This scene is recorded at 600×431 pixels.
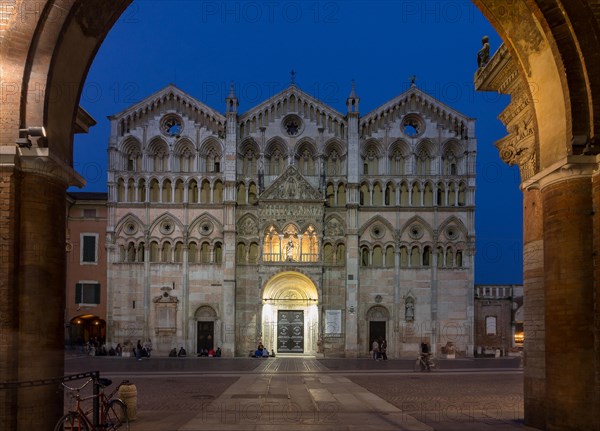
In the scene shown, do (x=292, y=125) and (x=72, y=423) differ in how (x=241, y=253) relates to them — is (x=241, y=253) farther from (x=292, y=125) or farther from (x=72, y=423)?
(x=72, y=423)

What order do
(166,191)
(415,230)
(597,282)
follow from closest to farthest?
(597,282)
(415,230)
(166,191)

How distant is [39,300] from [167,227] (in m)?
40.3

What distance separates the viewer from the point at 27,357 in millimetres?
12070

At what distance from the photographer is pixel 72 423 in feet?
39.8

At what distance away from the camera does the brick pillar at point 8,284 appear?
38.7 ft

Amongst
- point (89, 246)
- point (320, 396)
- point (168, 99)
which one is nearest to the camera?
point (320, 396)

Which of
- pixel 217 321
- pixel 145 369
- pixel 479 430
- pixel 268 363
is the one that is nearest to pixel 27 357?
pixel 479 430

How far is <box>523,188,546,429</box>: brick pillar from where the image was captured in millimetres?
14828

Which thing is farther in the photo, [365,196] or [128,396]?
[365,196]

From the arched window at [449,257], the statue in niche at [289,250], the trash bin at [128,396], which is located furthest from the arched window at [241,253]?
the trash bin at [128,396]

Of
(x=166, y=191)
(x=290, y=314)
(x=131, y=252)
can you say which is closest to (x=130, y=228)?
(x=131, y=252)

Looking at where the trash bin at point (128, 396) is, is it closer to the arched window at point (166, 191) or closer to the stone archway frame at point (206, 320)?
the stone archway frame at point (206, 320)

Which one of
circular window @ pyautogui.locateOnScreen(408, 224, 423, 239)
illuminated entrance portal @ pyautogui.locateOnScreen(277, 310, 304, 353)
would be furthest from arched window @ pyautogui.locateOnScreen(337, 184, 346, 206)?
illuminated entrance portal @ pyautogui.locateOnScreen(277, 310, 304, 353)

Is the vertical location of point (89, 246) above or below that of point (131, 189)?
below
